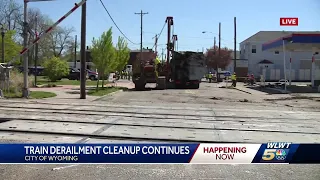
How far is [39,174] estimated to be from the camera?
551 centimetres

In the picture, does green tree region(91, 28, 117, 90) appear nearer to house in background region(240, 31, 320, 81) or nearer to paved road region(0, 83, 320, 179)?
paved road region(0, 83, 320, 179)

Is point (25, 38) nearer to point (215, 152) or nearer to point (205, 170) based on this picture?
point (205, 170)

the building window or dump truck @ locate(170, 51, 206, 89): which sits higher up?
the building window

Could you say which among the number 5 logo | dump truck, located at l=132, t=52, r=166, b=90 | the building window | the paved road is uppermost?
the building window

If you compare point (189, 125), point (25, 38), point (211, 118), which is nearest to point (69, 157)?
point (189, 125)

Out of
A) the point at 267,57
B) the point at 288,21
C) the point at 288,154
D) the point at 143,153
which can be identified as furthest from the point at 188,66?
the point at 267,57

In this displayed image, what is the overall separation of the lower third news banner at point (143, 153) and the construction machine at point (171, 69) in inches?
1077

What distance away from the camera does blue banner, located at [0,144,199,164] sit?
3.82 metres

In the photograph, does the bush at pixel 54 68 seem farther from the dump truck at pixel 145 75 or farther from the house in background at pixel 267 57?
the house in background at pixel 267 57

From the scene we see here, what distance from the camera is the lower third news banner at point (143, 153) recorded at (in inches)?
150

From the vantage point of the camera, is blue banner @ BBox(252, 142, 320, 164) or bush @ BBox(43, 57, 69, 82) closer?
blue banner @ BBox(252, 142, 320, 164)

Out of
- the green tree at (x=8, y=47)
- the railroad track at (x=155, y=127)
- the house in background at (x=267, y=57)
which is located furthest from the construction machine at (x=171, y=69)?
the house in background at (x=267, y=57)

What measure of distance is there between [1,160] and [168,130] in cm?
546

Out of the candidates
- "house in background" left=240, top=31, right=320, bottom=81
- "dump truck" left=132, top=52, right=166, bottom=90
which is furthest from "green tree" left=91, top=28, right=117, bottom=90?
"house in background" left=240, top=31, right=320, bottom=81
